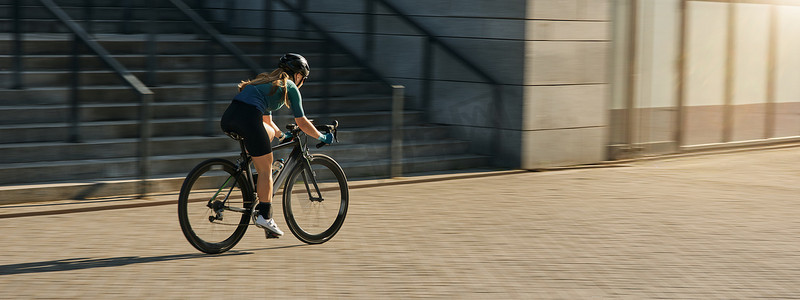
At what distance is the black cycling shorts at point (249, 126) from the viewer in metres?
6.52

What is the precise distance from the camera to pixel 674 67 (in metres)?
13.6

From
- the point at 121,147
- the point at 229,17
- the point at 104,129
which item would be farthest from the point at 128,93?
the point at 229,17

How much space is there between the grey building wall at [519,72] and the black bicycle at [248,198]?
477cm

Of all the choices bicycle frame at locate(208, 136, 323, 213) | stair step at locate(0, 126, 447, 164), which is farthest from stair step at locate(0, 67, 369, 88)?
bicycle frame at locate(208, 136, 323, 213)

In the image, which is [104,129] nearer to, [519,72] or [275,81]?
[275,81]

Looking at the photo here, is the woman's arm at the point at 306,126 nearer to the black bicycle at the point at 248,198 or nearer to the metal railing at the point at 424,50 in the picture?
the black bicycle at the point at 248,198

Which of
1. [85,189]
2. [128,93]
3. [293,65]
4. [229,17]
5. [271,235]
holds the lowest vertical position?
[271,235]

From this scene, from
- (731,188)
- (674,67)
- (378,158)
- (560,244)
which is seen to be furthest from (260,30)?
(560,244)

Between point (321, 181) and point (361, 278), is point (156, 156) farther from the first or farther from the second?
point (361, 278)

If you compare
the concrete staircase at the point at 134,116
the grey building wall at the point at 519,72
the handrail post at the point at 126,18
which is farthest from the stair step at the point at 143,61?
the handrail post at the point at 126,18

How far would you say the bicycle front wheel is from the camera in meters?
6.93

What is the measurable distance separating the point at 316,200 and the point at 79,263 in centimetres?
167

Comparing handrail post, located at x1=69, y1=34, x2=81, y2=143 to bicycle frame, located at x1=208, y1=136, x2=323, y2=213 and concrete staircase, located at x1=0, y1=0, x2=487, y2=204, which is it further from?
bicycle frame, located at x1=208, y1=136, x2=323, y2=213

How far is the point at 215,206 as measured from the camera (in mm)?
6613
